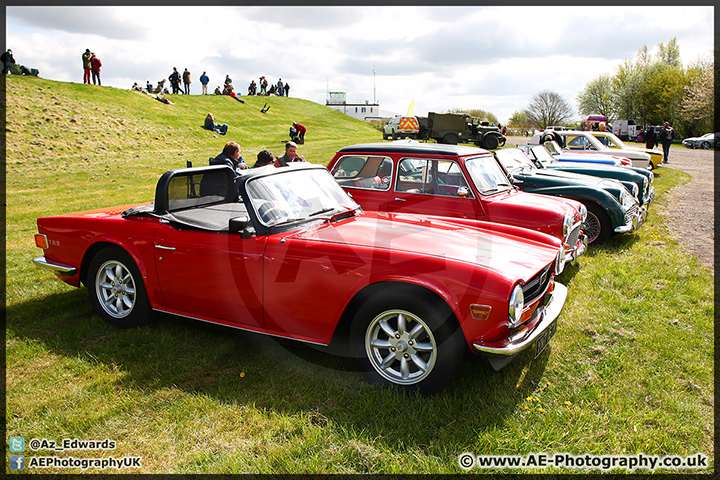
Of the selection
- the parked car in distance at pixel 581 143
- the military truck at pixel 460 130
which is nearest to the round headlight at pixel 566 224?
the parked car in distance at pixel 581 143

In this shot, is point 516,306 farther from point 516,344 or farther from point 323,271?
point 323,271

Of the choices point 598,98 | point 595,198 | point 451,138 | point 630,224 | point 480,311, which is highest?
point 598,98

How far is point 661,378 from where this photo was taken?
3637 millimetres

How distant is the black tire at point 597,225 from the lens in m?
7.57

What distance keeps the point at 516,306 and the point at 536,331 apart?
0.35 meters

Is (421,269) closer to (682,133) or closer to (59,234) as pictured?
(59,234)

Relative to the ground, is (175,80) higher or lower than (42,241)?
higher

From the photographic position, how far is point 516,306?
10.1 feet

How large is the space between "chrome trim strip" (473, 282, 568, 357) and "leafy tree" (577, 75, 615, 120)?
72.6 m

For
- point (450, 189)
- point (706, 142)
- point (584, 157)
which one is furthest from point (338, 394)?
point (706, 142)

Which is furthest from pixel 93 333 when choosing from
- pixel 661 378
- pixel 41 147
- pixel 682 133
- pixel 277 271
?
pixel 682 133

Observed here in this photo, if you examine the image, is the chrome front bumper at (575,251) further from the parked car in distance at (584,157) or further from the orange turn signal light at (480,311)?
the parked car in distance at (584,157)

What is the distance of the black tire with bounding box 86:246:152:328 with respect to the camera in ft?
14.0

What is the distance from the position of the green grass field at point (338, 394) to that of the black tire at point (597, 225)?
1590mm
